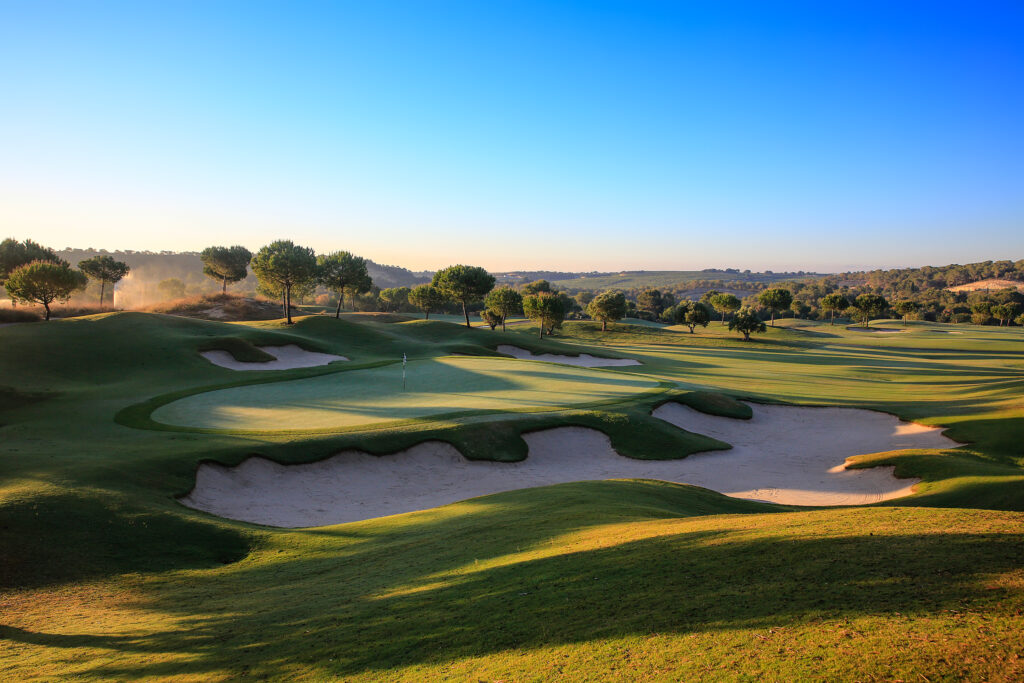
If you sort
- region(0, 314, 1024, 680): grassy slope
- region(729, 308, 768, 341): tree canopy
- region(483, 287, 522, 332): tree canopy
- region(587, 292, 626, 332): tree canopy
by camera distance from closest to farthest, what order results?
region(0, 314, 1024, 680): grassy slope
region(483, 287, 522, 332): tree canopy
region(729, 308, 768, 341): tree canopy
region(587, 292, 626, 332): tree canopy

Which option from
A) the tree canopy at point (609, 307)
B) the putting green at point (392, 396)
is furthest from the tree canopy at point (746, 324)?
the putting green at point (392, 396)

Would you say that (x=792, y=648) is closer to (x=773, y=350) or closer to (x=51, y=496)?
(x=51, y=496)

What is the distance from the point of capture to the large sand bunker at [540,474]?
1723cm

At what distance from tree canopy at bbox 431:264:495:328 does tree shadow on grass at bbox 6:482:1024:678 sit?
6461cm

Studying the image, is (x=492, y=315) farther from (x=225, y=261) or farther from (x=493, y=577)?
(x=493, y=577)

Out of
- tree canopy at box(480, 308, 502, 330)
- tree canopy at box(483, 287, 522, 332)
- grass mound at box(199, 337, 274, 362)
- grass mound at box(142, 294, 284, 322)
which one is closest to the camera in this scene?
grass mound at box(199, 337, 274, 362)

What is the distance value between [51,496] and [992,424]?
35.6 m

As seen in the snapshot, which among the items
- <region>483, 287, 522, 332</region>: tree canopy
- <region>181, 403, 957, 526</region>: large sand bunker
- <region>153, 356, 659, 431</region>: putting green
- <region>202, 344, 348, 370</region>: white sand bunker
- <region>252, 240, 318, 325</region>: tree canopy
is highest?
<region>252, 240, 318, 325</region>: tree canopy

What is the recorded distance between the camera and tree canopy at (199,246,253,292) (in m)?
86.2

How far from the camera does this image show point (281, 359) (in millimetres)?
43938

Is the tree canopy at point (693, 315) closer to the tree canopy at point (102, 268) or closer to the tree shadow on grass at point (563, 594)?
the tree canopy at point (102, 268)

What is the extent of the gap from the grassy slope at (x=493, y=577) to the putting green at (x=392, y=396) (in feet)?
11.1

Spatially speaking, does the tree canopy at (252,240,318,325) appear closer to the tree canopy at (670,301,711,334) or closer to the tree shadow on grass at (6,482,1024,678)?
the tree shadow on grass at (6,482,1024,678)

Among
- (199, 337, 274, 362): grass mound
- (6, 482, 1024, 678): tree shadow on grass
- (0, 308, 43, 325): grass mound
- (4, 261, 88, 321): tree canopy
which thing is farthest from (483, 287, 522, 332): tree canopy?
(6, 482, 1024, 678): tree shadow on grass
